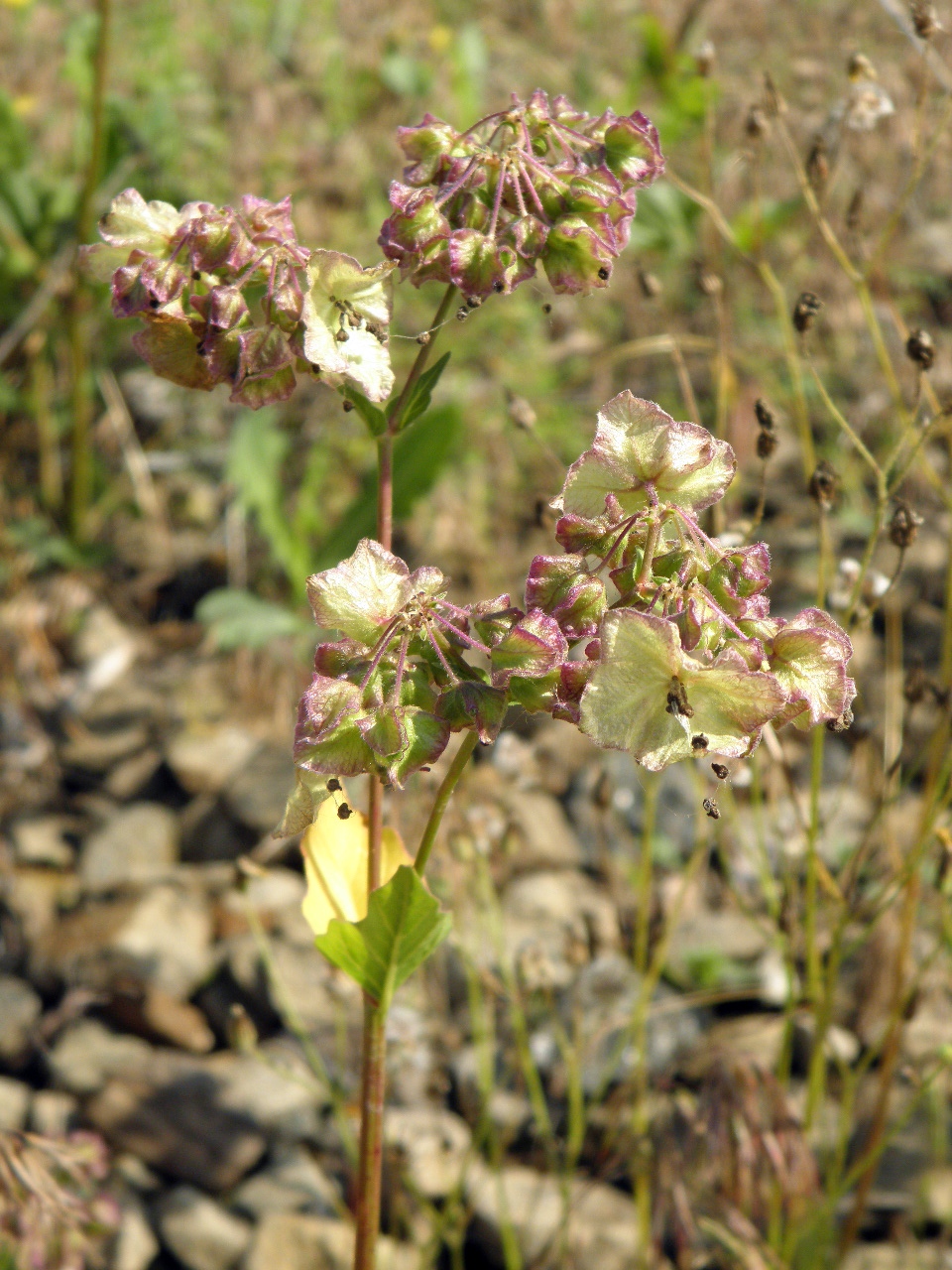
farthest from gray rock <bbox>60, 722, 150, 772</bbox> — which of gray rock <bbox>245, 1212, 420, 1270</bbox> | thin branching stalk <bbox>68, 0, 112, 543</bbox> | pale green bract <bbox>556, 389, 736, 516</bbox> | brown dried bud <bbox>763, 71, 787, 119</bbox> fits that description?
pale green bract <bbox>556, 389, 736, 516</bbox>

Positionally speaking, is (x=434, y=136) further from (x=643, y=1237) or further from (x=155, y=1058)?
(x=155, y=1058)

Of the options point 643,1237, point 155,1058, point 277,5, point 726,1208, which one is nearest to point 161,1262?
point 155,1058

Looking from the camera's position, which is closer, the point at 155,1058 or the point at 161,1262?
the point at 161,1262

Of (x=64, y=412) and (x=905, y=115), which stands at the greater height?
(x=905, y=115)

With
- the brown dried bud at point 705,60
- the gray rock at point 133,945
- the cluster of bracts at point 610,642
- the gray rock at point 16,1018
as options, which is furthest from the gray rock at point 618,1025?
the brown dried bud at point 705,60

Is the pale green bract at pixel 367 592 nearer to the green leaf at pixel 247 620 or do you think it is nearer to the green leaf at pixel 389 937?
the green leaf at pixel 389 937

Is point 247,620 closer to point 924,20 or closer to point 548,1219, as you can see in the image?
point 548,1219

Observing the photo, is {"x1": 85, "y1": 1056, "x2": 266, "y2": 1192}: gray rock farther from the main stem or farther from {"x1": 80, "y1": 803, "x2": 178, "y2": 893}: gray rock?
the main stem
